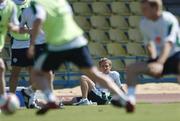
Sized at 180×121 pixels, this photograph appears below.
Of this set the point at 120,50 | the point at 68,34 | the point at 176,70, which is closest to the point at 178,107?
the point at 176,70

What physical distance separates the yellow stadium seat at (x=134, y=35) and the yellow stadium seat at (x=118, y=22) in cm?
31

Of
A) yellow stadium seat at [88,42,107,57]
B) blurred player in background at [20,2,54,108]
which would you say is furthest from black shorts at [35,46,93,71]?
yellow stadium seat at [88,42,107,57]

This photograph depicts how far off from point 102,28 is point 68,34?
13.7 metres

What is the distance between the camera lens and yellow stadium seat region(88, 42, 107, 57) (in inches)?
937

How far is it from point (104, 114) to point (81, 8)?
1281cm

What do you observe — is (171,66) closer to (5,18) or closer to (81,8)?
(5,18)

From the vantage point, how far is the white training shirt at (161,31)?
11.3 meters

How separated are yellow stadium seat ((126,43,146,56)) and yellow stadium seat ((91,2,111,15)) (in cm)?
161

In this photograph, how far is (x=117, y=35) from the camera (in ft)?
81.0

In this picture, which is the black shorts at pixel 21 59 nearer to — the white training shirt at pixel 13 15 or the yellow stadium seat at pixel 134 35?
the white training shirt at pixel 13 15

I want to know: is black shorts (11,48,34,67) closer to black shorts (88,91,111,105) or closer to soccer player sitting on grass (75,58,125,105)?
soccer player sitting on grass (75,58,125,105)

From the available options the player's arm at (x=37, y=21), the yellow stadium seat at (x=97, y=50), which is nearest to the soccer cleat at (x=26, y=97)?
the player's arm at (x=37, y=21)

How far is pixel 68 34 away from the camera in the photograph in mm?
11250

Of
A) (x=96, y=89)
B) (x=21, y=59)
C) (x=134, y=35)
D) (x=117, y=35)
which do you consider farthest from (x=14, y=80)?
(x=134, y=35)
